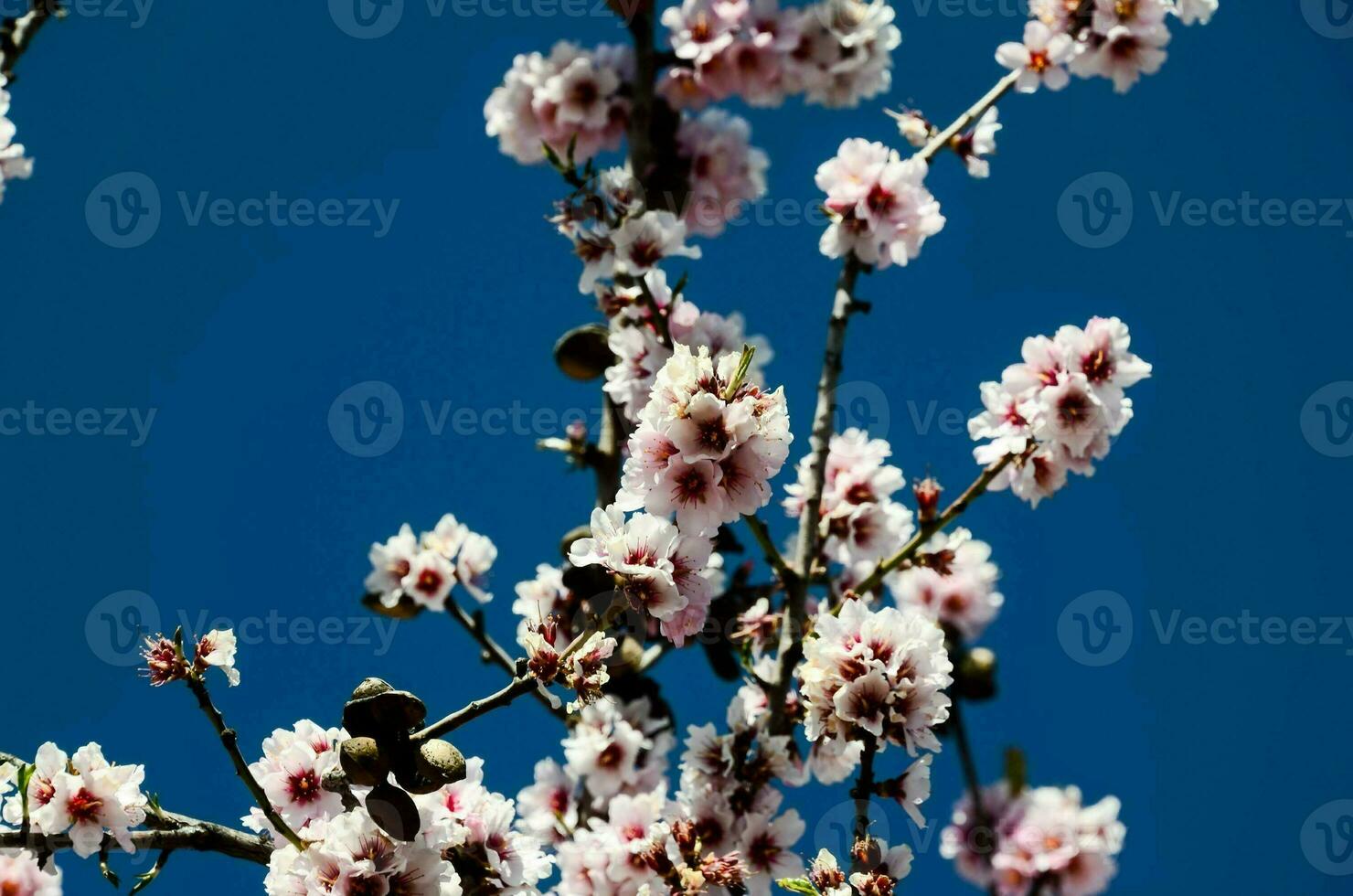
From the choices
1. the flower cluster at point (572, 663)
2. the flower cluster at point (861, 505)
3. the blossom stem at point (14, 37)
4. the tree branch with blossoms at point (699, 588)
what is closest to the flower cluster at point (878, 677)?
the tree branch with blossoms at point (699, 588)

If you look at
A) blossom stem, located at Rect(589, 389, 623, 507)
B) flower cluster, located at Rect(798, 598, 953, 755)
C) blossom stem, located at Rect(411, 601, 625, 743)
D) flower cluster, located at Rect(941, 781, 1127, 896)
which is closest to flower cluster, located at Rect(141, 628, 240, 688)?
blossom stem, located at Rect(411, 601, 625, 743)

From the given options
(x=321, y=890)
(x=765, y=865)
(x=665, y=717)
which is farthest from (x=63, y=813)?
(x=665, y=717)

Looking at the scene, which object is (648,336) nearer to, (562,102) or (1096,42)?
(562,102)

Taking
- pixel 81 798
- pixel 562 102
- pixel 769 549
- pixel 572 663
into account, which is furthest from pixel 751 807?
pixel 562 102

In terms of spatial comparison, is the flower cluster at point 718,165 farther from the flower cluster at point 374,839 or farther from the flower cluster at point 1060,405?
the flower cluster at point 374,839

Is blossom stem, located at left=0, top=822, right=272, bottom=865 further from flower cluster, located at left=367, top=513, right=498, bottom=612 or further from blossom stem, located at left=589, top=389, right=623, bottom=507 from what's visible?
blossom stem, located at left=589, top=389, right=623, bottom=507

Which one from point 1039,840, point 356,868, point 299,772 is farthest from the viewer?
point 1039,840
